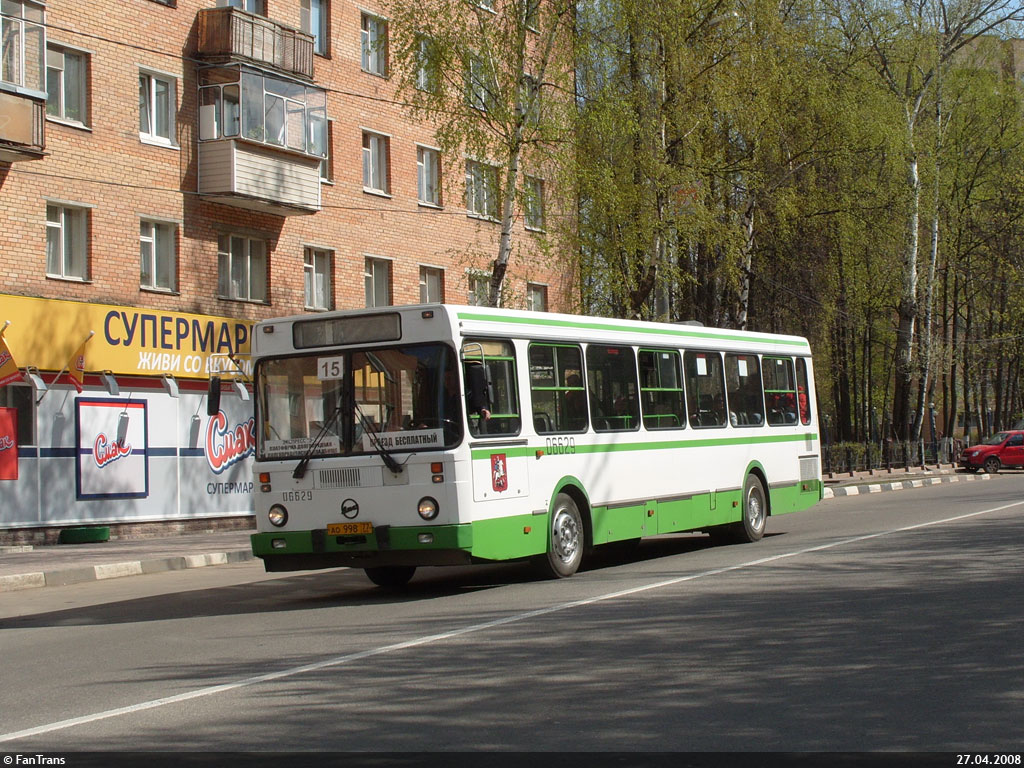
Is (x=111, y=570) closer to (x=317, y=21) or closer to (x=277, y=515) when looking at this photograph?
(x=277, y=515)

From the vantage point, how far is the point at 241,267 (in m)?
28.3

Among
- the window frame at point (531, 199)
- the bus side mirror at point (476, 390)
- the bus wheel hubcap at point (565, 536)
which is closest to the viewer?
the bus side mirror at point (476, 390)

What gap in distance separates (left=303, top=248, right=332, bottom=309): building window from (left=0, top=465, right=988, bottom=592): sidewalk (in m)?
6.43

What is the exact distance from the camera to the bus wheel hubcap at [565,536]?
13625mm

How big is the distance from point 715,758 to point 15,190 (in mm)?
20628

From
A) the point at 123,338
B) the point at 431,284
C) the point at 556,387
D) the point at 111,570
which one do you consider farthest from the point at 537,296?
the point at 556,387

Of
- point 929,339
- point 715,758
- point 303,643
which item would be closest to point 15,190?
point 303,643

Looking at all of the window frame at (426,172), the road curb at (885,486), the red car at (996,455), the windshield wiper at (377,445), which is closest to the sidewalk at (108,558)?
the windshield wiper at (377,445)

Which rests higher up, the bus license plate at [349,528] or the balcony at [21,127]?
the balcony at [21,127]

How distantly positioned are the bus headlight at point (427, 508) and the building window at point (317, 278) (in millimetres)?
18567

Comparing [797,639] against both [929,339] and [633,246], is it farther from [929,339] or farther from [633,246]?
[929,339]

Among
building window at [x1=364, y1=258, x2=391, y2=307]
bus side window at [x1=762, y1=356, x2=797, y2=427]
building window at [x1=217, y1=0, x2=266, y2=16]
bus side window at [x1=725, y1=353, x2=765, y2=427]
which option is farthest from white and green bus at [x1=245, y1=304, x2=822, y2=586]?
building window at [x1=364, y1=258, x2=391, y2=307]

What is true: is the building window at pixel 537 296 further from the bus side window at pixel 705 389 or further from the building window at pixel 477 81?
the bus side window at pixel 705 389

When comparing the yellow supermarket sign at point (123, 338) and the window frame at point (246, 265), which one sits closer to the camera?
the yellow supermarket sign at point (123, 338)
